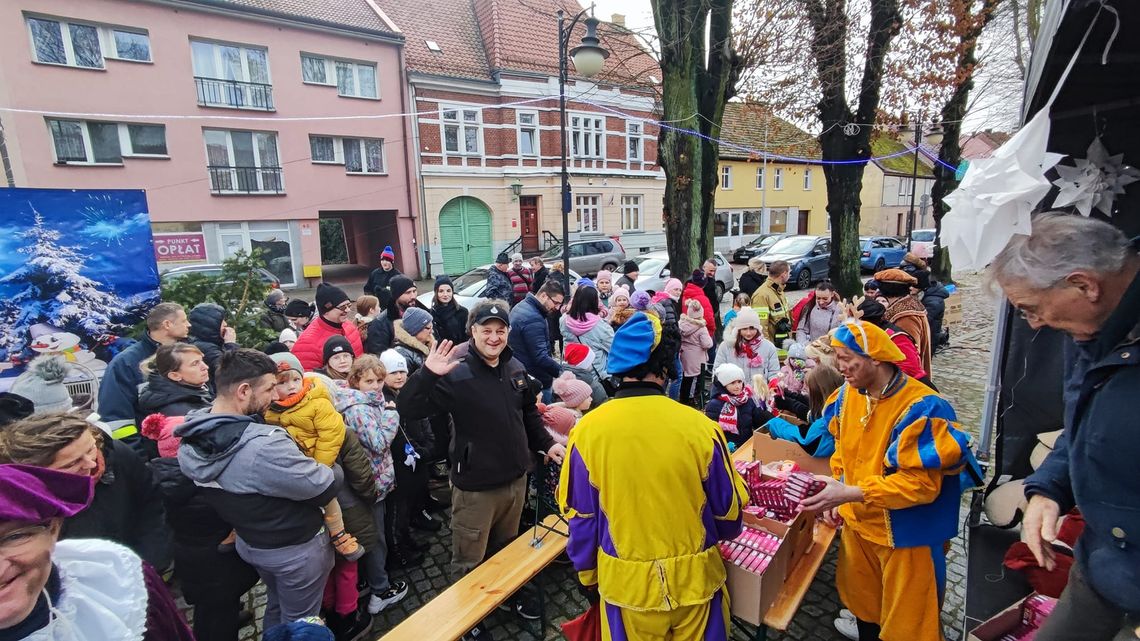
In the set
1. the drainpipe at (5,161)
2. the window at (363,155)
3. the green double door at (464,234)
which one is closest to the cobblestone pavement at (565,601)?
the drainpipe at (5,161)

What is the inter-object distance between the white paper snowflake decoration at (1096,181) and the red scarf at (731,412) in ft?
7.74

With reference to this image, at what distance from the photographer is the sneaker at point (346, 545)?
283 centimetres

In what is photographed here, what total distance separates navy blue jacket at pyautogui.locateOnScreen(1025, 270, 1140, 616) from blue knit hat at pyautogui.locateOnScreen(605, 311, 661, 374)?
50.9 inches

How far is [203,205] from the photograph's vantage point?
686 inches

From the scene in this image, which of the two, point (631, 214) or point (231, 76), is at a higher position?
point (231, 76)

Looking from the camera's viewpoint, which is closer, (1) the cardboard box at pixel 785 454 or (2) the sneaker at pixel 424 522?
(1) the cardboard box at pixel 785 454

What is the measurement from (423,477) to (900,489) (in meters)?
3.09

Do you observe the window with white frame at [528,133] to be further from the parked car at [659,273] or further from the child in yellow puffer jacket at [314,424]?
the child in yellow puffer jacket at [314,424]

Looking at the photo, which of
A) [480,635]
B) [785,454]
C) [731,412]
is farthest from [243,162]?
[785,454]

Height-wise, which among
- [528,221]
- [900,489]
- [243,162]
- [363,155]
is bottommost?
[900,489]

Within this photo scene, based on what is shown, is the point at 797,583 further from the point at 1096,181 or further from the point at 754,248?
the point at 754,248

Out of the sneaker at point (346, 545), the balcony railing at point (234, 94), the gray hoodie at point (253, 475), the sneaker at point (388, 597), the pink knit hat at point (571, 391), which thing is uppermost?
the balcony railing at point (234, 94)

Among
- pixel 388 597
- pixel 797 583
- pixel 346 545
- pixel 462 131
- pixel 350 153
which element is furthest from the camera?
pixel 462 131

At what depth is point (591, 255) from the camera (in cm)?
1812
